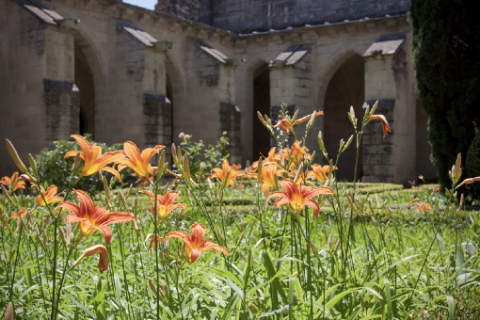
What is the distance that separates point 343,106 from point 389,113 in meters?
7.07

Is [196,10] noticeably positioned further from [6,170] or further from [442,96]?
[442,96]

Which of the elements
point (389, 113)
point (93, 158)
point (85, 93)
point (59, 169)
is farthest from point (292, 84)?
point (93, 158)

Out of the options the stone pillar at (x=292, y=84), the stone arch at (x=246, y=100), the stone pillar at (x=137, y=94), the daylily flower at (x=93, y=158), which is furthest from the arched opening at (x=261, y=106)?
the daylily flower at (x=93, y=158)

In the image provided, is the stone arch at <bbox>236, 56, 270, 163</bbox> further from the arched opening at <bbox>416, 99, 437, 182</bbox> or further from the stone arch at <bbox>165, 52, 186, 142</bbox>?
the arched opening at <bbox>416, 99, 437, 182</bbox>

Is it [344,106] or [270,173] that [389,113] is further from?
[270,173]

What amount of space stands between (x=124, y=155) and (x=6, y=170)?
34.4 feet

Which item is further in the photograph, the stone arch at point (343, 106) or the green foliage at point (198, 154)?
the stone arch at point (343, 106)

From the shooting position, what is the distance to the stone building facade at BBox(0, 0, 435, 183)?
33.6ft

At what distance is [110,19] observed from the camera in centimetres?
1279

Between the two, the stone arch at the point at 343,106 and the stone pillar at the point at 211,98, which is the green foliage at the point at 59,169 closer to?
the stone pillar at the point at 211,98

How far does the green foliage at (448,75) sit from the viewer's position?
7.43 metres

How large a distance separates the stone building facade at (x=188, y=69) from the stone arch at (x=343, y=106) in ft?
8.71

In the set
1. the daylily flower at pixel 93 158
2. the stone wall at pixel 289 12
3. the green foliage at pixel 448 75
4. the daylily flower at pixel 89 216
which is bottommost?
the daylily flower at pixel 89 216

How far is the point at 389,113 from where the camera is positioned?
1255 cm
